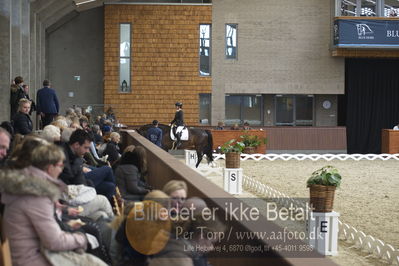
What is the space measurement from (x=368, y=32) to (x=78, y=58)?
12137 mm

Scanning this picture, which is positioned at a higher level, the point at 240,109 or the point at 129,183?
the point at 240,109

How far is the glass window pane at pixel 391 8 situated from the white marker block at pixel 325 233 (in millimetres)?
23762

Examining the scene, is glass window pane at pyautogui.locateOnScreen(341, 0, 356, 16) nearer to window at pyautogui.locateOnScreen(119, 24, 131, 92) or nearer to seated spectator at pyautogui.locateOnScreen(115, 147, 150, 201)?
window at pyautogui.locateOnScreen(119, 24, 131, 92)

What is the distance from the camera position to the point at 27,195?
4172 mm

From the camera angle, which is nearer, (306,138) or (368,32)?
(368,32)

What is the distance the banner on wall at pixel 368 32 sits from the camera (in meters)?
31.5

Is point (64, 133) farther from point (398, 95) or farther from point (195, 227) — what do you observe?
point (398, 95)

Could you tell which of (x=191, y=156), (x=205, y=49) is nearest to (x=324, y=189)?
(x=191, y=156)

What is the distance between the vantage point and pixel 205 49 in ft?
106

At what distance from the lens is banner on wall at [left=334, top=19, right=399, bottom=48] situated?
31547 millimetres

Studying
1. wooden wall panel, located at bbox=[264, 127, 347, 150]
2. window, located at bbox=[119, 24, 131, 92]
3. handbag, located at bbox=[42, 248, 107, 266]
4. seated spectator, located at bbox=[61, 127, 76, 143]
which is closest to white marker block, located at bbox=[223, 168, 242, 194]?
seated spectator, located at bbox=[61, 127, 76, 143]

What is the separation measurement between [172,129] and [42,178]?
20.8 metres

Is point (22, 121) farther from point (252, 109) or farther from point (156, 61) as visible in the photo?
point (252, 109)

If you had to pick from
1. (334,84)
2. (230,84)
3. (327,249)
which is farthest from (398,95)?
(327,249)
